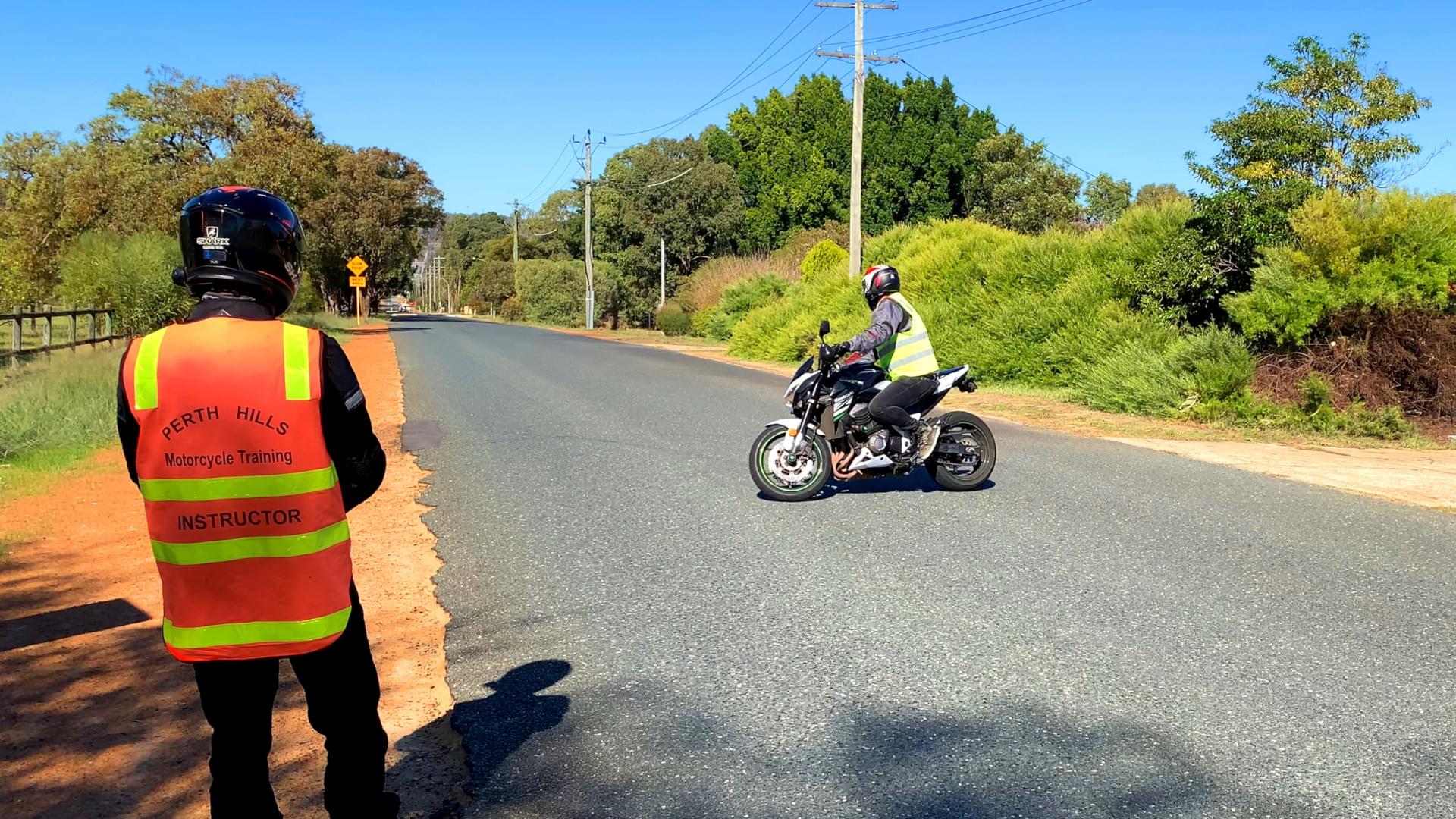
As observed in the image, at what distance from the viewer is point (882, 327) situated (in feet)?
27.9

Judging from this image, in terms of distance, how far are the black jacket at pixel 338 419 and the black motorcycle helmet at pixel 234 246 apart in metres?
0.06

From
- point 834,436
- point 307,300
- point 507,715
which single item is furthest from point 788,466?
point 307,300

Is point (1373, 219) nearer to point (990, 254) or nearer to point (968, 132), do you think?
point (990, 254)

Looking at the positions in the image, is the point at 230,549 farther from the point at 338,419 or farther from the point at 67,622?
the point at 67,622

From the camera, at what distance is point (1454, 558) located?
22.4 feet

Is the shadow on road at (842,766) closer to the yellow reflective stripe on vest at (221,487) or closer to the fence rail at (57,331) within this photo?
the yellow reflective stripe on vest at (221,487)

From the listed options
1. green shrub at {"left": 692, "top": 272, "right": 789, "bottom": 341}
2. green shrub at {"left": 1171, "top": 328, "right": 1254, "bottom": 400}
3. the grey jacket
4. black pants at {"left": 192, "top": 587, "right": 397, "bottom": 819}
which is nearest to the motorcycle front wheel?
the grey jacket

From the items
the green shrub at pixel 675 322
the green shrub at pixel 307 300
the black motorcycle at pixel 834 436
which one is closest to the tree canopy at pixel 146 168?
the green shrub at pixel 307 300

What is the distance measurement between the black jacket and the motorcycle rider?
19.5 ft

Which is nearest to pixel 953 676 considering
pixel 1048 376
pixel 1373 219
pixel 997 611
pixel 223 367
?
pixel 997 611

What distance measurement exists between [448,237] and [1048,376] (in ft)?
444

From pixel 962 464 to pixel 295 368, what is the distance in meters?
7.09

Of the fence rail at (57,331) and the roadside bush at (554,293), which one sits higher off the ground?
the roadside bush at (554,293)

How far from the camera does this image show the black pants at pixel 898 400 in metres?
8.60
